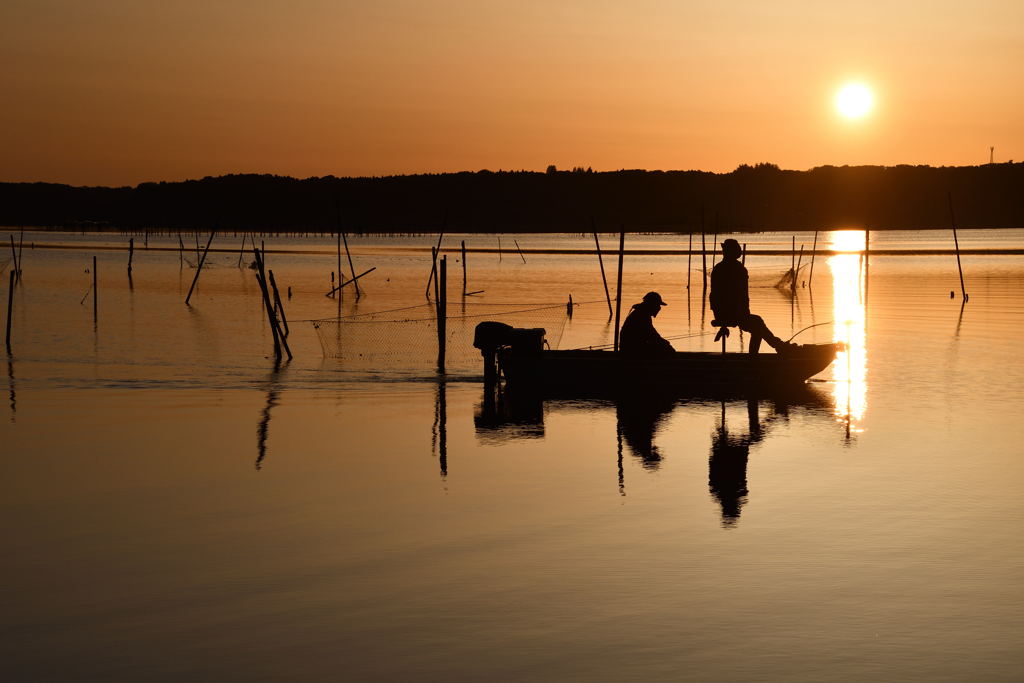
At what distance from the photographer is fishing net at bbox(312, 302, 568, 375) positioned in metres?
23.6

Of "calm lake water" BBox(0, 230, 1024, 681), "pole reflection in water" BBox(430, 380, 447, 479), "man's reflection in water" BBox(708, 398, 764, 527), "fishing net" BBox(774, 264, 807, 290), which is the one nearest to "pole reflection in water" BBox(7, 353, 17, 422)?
"calm lake water" BBox(0, 230, 1024, 681)

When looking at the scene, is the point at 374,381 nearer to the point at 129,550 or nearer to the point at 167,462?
the point at 167,462

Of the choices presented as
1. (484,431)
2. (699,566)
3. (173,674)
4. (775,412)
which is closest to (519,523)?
(699,566)

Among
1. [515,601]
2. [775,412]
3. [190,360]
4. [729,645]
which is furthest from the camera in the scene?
[190,360]

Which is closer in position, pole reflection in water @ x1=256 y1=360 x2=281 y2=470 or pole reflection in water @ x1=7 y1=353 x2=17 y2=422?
pole reflection in water @ x1=256 y1=360 x2=281 y2=470

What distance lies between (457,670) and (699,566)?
2649 mm

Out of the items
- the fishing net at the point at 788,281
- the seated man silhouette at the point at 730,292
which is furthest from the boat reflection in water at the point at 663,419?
the fishing net at the point at 788,281

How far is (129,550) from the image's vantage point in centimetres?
920

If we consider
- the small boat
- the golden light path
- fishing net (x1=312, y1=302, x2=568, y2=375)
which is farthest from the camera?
fishing net (x1=312, y1=302, x2=568, y2=375)

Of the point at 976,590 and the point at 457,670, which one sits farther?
the point at 976,590

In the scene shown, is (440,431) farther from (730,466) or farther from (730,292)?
(730,292)

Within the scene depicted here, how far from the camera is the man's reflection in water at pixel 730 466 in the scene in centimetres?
1076

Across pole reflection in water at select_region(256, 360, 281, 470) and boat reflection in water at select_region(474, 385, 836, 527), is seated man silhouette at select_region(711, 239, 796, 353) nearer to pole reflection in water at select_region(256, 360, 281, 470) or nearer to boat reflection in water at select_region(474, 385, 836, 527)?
boat reflection in water at select_region(474, 385, 836, 527)

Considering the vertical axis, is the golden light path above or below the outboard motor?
below
